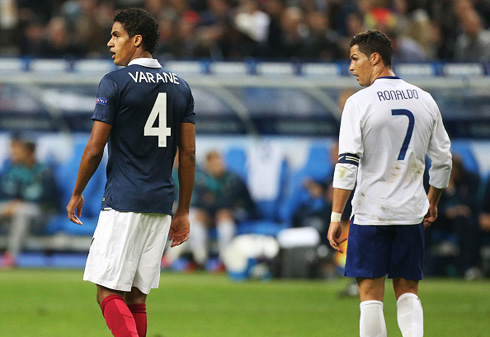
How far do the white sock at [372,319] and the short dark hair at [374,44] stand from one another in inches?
59.3

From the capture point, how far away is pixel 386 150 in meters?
5.79

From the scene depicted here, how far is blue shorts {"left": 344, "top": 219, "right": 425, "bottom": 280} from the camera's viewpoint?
580 cm

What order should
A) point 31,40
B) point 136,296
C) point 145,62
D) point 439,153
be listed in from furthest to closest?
point 31,40
point 439,153
point 136,296
point 145,62

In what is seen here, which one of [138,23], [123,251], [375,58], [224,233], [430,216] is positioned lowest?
[224,233]

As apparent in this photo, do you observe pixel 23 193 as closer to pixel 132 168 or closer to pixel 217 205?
pixel 217 205

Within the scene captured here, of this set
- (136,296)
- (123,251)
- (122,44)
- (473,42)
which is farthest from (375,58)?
(473,42)

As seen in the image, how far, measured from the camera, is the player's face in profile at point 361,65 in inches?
233

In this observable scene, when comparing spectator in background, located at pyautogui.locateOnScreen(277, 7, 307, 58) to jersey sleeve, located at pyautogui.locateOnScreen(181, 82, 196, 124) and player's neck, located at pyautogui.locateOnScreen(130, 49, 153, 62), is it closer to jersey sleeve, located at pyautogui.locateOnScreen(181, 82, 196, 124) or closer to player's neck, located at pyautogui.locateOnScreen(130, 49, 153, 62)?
jersey sleeve, located at pyautogui.locateOnScreen(181, 82, 196, 124)

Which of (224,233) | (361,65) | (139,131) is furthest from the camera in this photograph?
(224,233)

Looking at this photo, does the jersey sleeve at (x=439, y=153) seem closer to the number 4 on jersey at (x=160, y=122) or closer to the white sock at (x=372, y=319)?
the white sock at (x=372, y=319)

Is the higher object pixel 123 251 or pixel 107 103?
pixel 107 103

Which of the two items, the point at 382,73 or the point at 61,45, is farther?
the point at 61,45

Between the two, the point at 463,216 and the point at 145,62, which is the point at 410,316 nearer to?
the point at 145,62

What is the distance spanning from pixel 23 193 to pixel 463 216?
24.3 ft
